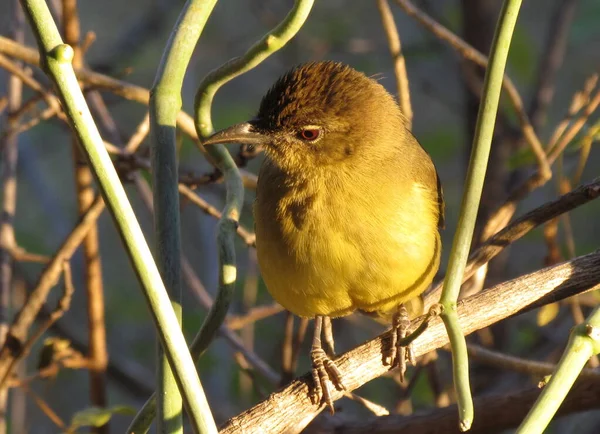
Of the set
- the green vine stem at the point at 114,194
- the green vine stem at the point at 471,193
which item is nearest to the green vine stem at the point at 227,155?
the green vine stem at the point at 471,193

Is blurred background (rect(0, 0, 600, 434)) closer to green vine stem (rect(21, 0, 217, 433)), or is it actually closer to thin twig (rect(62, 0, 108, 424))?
thin twig (rect(62, 0, 108, 424))

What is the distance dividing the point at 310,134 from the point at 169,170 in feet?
4.41

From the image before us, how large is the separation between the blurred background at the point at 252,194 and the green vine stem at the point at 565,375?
1.28m

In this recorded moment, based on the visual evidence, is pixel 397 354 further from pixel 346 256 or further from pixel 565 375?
pixel 565 375

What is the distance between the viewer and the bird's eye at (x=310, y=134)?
3184 millimetres

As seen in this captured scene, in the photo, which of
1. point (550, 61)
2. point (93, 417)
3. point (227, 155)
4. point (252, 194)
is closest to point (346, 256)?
point (227, 155)

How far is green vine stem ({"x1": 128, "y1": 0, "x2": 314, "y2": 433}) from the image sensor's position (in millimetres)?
1982

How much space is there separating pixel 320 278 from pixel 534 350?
209 cm

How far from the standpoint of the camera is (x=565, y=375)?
66.5 inches

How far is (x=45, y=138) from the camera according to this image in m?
7.25

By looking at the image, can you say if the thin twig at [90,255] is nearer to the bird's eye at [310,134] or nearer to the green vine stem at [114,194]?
the bird's eye at [310,134]

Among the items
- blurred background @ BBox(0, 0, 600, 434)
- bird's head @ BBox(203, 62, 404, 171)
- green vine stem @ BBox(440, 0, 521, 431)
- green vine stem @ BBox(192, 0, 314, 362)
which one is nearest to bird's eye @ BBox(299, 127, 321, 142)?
bird's head @ BBox(203, 62, 404, 171)

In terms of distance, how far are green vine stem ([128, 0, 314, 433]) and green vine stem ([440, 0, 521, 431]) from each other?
0.41 meters

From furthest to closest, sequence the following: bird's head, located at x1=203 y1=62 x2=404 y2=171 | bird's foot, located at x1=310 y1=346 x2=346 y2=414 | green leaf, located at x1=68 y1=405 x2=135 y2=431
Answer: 1. bird's head, located at x1=203 y1=62 x2=404 y2=171
2. green leaf, located at x1=68 y1=405 x2=135 y2=431
3. bird's foot, located at x1=310 y1=346 x2=346 y2=414
